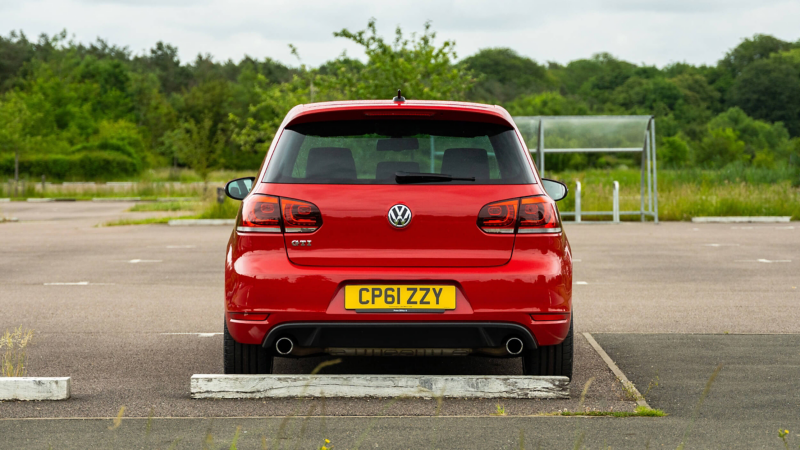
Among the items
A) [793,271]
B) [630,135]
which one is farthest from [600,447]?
[630,135]

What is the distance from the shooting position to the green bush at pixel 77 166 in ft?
180

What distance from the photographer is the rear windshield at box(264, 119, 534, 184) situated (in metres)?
4.40

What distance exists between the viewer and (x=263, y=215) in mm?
4316

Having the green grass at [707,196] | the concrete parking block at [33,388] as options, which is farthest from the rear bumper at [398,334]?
the green grass at [707,196]

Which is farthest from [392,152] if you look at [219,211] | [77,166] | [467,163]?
[77,166]

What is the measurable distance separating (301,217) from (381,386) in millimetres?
979

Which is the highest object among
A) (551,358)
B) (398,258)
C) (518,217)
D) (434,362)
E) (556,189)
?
(556,189)

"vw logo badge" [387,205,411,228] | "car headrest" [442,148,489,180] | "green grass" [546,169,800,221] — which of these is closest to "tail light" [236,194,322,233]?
"vw logo badge" [387,205,411,228]

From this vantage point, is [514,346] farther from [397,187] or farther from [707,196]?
[707,196]

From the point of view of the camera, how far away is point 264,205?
4320 millimetres

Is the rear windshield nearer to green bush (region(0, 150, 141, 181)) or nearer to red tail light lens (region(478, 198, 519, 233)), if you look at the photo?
red tail light lens (region(478, 198, 519, 233))

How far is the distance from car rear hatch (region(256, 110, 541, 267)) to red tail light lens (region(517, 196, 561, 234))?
58mm

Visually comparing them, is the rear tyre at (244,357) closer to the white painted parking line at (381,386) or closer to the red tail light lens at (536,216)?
the white painted parking line at (381,386)

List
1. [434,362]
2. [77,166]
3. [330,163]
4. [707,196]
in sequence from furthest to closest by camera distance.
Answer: [77,166], [707,196], [434,362], [330,163]
